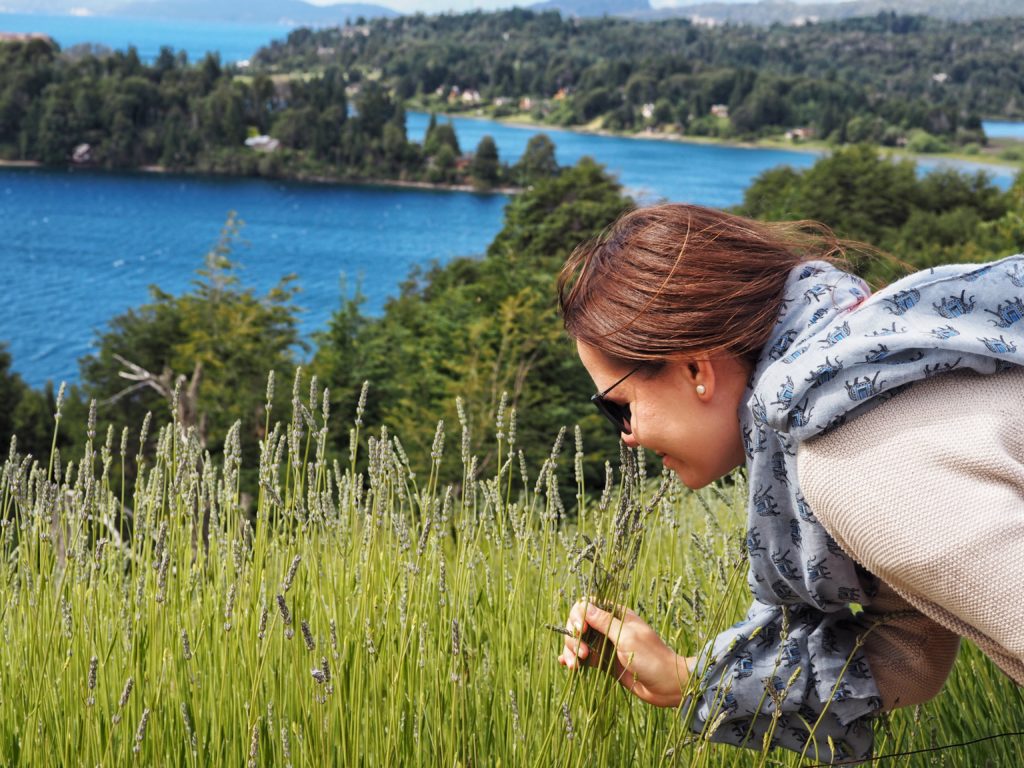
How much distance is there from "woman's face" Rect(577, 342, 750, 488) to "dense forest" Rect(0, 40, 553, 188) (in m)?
85.8

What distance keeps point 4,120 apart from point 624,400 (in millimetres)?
101143

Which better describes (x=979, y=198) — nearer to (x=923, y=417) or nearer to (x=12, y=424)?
(x=12, y=424)

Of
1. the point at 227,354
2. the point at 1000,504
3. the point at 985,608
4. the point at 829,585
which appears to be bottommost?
the point at 227,354

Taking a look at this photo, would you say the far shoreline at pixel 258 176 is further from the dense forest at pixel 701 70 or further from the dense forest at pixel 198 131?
the dense forest at pixel 701 70

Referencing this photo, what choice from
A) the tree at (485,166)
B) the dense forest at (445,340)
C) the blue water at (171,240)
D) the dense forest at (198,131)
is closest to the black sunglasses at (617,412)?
the dense forest at (445,340)

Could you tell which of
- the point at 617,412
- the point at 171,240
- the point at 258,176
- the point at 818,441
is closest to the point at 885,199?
the point at 617,412

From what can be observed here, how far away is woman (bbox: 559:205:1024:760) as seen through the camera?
1.11 metres

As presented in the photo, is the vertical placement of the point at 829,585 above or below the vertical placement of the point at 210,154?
above

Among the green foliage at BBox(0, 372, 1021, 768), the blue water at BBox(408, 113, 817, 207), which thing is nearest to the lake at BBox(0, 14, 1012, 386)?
the blue water at BBox(408, 113, 817, 207)

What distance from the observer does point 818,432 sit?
1184mm

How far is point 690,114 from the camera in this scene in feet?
358

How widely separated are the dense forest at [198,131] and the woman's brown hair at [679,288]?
85703mm

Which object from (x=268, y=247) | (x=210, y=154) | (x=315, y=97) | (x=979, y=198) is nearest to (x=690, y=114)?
(x=315, y=97)

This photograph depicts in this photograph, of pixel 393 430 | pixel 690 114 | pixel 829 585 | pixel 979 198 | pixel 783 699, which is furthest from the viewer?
pixel 690 114
